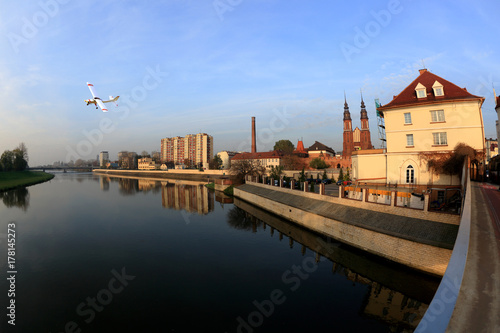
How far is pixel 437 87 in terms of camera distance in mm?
25859

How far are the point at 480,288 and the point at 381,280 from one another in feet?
33.4

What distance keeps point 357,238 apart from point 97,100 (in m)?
21.0

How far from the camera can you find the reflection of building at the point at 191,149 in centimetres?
14350

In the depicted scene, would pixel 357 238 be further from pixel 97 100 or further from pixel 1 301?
pixel 97 100

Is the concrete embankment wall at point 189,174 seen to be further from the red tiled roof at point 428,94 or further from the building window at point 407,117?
the building window at point 407,117

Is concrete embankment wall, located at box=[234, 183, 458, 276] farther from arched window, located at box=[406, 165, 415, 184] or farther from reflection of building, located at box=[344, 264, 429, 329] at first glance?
arched window, located at box=[406, 165, 415, 184]

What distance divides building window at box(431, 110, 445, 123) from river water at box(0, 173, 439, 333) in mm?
17562

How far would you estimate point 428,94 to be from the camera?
26.4m

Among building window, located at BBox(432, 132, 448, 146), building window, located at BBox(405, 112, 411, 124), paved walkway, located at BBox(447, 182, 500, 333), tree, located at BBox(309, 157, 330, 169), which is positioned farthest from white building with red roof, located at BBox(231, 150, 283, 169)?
paved walkway, located at BBox(447, 182, 500, 333)

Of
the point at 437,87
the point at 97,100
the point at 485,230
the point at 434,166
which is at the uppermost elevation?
the point at 437,87

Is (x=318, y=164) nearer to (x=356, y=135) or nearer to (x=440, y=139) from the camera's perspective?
(x=356, y=135)

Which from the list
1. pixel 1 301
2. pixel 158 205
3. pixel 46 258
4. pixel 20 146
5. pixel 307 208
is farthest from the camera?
pixel 20 146

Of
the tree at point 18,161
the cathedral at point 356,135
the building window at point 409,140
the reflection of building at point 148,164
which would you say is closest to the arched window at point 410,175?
the building window at point 409,140

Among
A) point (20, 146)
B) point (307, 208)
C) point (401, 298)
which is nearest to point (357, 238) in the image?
point (401, 298)
